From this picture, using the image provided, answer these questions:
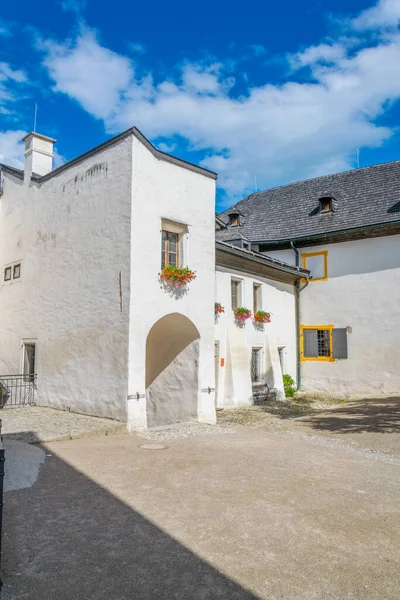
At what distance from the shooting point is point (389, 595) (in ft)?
11.7

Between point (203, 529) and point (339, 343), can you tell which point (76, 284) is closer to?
point (203, 529)

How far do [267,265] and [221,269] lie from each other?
2869mm

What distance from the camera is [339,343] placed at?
64.7ft

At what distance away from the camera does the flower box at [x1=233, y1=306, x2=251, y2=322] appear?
16.2 m

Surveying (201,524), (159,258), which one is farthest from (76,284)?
(201,524)

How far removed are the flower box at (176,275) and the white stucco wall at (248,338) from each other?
3.81 metres

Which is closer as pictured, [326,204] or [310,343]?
[310,343]

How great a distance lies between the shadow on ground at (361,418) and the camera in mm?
11508

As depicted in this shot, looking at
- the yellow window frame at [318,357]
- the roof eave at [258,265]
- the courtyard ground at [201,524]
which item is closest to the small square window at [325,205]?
the roof eave at [258,265]

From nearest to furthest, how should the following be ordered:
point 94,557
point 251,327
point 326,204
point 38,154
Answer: point 94,557 < point 38,154 < point 251,327 < point 326,204

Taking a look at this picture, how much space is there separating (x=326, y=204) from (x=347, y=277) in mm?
3927

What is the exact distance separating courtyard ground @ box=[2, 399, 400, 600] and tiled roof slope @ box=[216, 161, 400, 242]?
13.3 meters

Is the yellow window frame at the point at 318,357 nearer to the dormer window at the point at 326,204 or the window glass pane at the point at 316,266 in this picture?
the window glass pane at the point at 316,266

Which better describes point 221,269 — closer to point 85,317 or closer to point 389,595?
point 85,317
